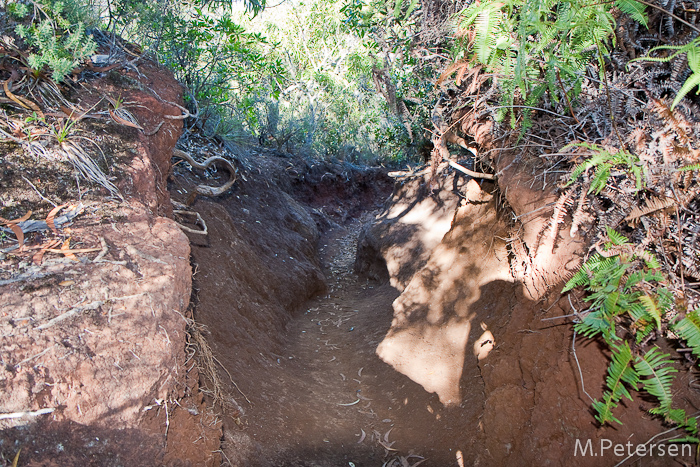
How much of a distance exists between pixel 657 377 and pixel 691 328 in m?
0.30

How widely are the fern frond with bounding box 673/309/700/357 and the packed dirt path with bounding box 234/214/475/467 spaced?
228 cm

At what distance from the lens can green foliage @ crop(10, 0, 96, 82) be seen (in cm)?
335

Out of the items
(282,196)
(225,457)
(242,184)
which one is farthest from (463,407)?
(282,196)

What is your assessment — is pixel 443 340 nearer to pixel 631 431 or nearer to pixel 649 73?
pixel 631 431

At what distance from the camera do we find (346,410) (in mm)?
4703

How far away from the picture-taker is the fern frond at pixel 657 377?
2.08 meters

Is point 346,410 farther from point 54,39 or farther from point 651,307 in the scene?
point 54,39

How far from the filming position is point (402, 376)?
498cm

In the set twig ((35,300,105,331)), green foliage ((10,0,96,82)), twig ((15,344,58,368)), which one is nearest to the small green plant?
twig ((35,300,105,331))

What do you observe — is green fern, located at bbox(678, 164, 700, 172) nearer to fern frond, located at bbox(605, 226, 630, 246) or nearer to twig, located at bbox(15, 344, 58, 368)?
fern frond, located at bbox(605, 226, 630, 246)

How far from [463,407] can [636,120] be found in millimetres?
2940

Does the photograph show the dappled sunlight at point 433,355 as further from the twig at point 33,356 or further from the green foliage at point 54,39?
the green foliage at point 54,39

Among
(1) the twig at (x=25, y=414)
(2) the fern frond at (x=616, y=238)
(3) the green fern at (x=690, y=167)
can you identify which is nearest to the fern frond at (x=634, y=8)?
(3) the green fern at (x=690, y=167)

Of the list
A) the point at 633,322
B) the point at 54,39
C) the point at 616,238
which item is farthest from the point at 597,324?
the point at 54,39
